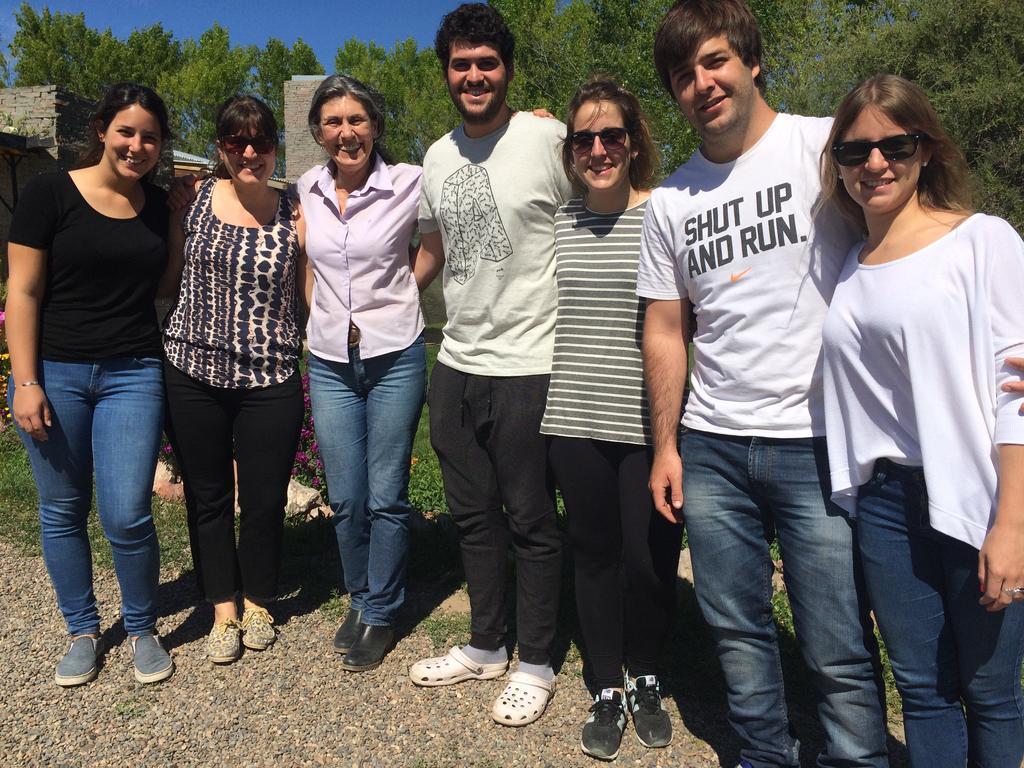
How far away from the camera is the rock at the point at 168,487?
567 centimetres

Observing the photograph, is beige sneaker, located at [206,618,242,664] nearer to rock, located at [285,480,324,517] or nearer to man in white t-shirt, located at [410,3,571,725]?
man in white t-shirt, located at [410,3,571,725]

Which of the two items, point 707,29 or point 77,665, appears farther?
point 77,665

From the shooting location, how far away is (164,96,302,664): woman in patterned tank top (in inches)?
131

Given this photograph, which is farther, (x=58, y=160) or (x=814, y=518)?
(x=58, y=160)

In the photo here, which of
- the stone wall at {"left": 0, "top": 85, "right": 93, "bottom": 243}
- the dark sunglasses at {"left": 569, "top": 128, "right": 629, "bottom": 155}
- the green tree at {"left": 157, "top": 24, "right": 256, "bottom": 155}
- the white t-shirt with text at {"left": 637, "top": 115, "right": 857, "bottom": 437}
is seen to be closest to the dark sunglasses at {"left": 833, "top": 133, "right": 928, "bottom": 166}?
the white t-shirt with text at {"left": 637, "top": 115, "right": 857, "bottom": 437}

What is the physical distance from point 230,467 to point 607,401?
1.72 meters

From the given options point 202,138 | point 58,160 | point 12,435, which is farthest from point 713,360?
point 202,138

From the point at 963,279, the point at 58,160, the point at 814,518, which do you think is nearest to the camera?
the point at 963,279

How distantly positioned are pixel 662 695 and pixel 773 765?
0.79m

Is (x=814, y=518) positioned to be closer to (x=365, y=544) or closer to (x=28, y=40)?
(x=365, y=544)

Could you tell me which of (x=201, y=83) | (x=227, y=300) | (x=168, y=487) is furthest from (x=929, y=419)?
(x=201, y=83)

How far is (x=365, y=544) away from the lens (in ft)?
11.9

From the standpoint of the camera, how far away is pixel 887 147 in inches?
78.7

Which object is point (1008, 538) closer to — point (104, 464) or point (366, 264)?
point (366, 264)
